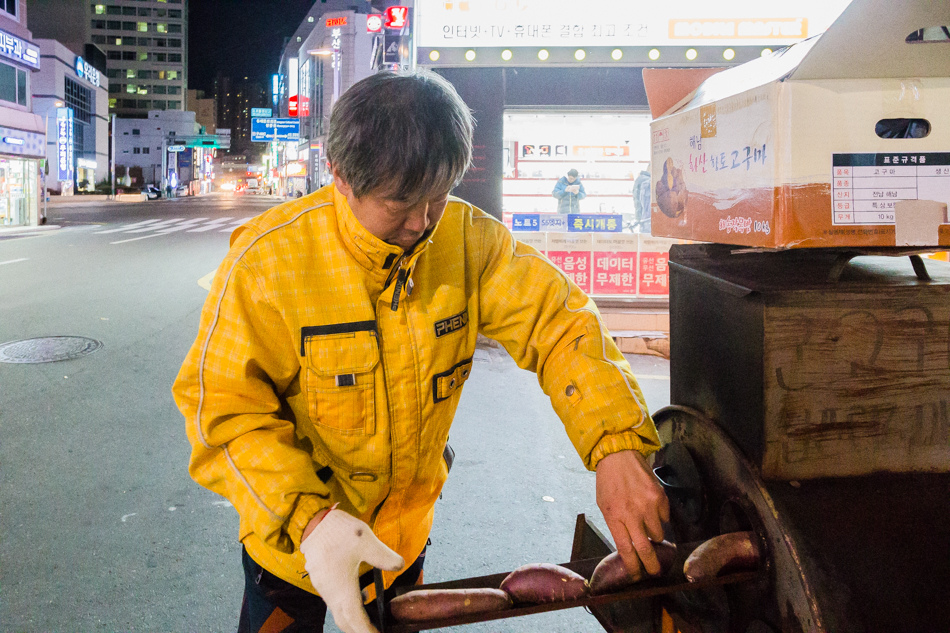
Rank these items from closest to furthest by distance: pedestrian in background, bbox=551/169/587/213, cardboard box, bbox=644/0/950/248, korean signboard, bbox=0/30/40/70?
cardboard box, bbox=644/0/950/248
pedestrian in background, bbox=551/169/587/213
korean signboard, bbox=0/30/40/70

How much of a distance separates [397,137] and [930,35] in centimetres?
110

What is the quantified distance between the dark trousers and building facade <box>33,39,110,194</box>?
5225 cm

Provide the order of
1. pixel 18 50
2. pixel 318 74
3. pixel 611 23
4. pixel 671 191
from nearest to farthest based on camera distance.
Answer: pixel 671 191, pixel 611 23, pixel 18 50, pixel 318 74

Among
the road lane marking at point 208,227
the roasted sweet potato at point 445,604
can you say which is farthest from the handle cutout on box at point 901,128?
the road lane marking at point 208,227

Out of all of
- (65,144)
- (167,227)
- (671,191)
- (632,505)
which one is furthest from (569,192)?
(65,144)

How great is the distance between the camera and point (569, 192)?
892 centimetres

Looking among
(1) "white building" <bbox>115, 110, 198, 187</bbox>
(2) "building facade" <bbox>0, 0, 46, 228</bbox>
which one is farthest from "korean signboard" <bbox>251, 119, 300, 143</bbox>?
(1) "white building" <bbox>115, 110, 198, 187</bbox>

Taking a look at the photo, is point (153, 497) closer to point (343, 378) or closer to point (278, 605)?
point (278, 605)

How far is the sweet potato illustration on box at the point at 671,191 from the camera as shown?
1.83 metres

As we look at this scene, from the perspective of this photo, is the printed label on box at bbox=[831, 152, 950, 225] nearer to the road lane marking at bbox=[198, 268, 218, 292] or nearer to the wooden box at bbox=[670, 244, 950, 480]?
the wooden box at bbox=[670, 244, 950, 480]

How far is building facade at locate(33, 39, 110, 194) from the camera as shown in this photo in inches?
1867

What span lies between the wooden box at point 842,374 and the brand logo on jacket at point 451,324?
62 centimetres

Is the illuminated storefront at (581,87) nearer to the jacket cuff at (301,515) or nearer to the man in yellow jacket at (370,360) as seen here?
the man in yellow jacket at (370,360)

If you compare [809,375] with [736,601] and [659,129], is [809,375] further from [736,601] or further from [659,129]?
[659,129]
